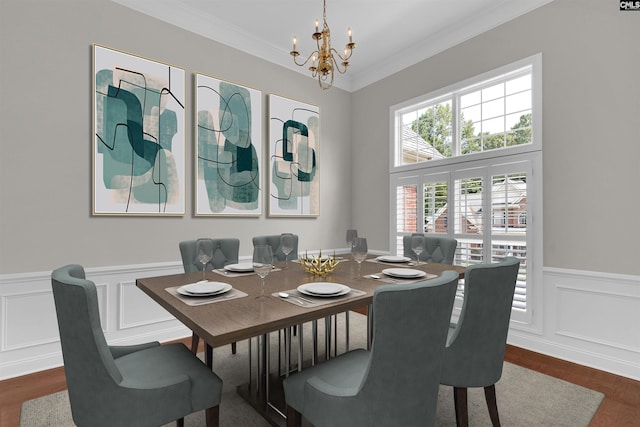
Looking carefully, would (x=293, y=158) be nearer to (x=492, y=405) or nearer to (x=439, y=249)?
(x=439, y=249)

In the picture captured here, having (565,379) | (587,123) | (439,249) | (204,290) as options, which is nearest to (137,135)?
(204,290)

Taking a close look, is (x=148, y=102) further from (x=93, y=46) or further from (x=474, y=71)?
(x=474, y=71)

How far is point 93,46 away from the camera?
256cm

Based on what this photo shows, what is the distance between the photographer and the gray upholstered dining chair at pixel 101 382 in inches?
39.4

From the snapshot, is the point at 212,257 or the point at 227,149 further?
the point at 227,149

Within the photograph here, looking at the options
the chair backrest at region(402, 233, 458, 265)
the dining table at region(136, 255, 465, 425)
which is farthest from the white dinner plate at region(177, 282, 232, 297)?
the chair backrest at region(402, 233, 458, 265)

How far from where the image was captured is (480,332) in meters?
1.40

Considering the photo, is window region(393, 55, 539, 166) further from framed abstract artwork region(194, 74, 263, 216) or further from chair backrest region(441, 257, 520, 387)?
chair backrest region(441, 257, 520, 387)

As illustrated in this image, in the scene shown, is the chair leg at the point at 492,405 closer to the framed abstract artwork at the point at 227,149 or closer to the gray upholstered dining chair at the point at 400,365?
the gray upholstered dining chair at the point at 400,365

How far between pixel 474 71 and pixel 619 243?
2.02 meters

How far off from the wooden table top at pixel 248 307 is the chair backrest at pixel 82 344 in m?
0.27

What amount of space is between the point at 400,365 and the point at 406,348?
2.3 inches

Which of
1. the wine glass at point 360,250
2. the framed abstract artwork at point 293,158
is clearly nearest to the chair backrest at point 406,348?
the wine glass at point 360,250

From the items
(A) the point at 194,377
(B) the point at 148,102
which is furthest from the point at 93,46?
(A) the point at 194,377
